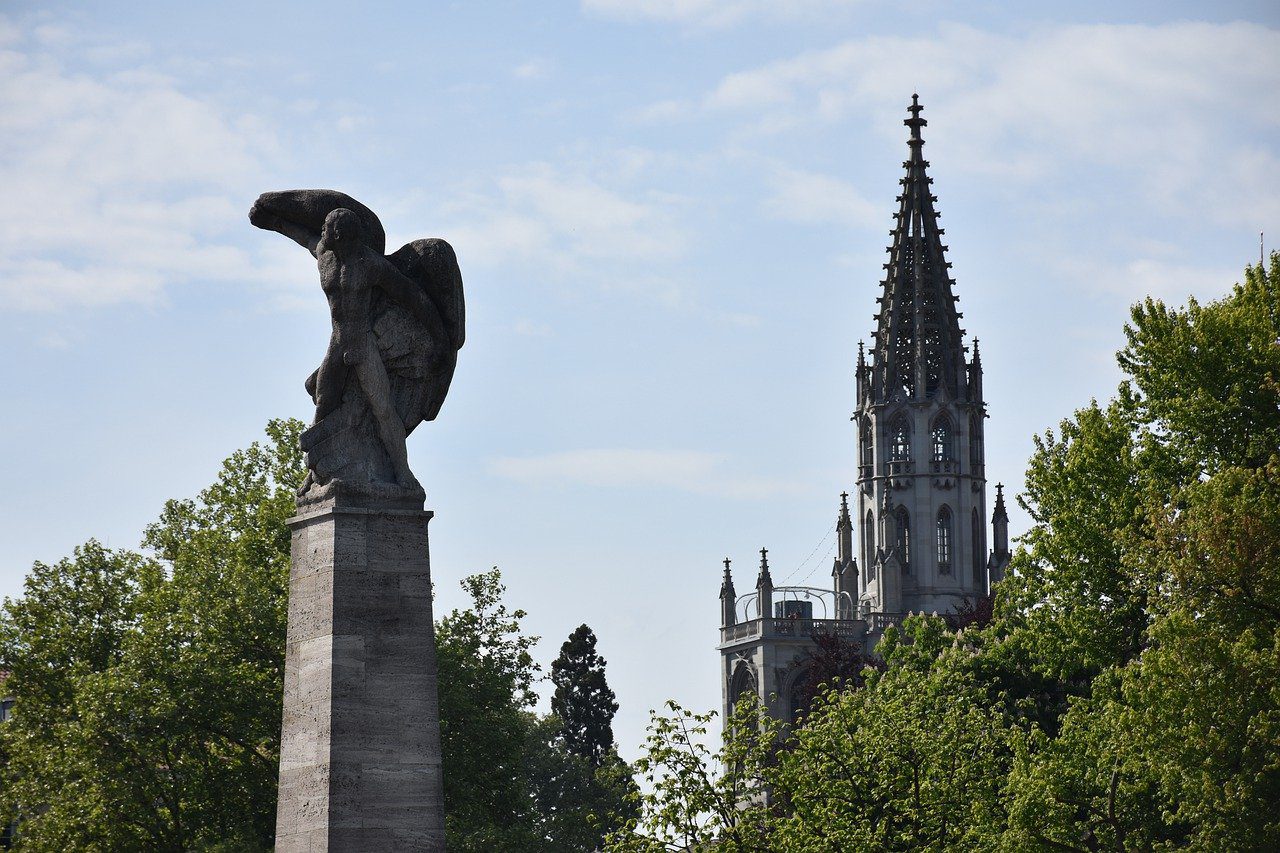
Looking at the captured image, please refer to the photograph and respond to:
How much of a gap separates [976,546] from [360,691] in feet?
400

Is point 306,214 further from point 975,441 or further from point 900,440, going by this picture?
point 975,441

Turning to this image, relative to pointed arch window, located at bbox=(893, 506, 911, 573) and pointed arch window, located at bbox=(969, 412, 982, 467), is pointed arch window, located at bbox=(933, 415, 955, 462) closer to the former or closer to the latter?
pointed arch window, located at bbox=(969, 412, 982, 467)

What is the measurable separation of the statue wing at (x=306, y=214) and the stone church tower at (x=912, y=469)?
116 meters

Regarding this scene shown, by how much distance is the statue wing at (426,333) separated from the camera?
19.0 metres

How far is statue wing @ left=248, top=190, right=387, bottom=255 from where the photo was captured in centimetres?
1906

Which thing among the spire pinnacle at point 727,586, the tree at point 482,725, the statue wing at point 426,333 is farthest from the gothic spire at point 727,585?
the statue wing at point 426,333

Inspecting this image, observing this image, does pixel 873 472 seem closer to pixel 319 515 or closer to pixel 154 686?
pixel 154 686

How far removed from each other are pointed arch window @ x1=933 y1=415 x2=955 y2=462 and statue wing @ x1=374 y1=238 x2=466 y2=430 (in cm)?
11847

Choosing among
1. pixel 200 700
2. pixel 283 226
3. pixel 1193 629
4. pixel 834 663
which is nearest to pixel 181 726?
pixel 200 700

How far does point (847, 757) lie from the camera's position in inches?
1501

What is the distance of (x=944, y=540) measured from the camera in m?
136

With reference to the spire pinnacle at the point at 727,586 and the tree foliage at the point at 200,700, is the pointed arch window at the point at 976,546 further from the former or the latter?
the tree foliage at the point at 200,700

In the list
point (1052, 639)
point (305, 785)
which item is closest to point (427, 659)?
point (305, 785)

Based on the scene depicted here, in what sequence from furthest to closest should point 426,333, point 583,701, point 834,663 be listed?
point 583,701
point 834,663
point 426,333
